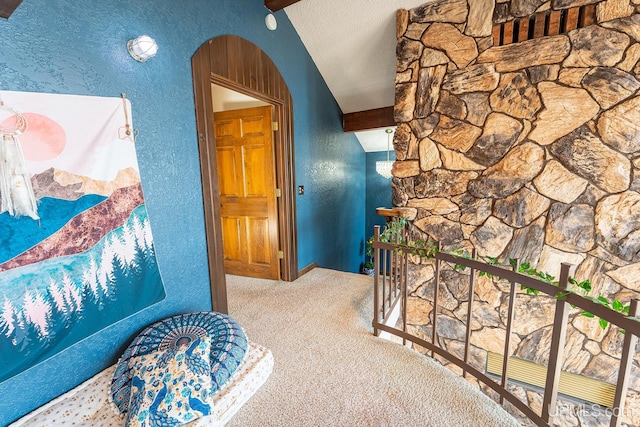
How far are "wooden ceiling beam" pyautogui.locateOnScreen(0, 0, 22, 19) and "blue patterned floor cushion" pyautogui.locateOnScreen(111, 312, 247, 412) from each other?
5.29 ft

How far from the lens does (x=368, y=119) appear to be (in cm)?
395

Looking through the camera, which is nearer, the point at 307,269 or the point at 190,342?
the point at 190,342

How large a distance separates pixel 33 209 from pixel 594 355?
390cm

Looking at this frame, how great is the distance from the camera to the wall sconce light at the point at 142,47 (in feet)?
5.09

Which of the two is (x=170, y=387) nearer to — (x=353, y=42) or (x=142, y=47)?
(x=142, y=47)

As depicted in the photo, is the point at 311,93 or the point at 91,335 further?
the point at 311,93

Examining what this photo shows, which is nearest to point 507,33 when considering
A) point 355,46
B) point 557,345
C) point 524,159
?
point 524,159

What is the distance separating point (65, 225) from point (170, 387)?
922 mm

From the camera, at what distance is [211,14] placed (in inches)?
82.5

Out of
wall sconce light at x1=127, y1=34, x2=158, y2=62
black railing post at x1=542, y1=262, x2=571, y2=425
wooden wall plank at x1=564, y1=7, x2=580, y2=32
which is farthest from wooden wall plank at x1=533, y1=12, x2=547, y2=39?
wall sconce light at x1=127, y1=34, x2=158, y2=62

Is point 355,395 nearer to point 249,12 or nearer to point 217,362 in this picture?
point 217,362

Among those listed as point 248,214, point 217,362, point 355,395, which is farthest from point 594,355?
point 248,214

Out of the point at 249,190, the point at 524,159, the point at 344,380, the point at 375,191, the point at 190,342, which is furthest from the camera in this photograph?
the point at 375,191

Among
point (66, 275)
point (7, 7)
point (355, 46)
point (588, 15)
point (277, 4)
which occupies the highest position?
point (277, 4)
